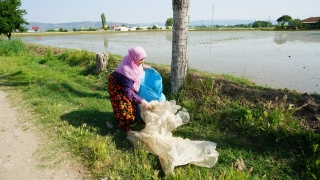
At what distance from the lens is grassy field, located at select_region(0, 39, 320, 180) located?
2688 mm

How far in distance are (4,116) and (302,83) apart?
6709mm

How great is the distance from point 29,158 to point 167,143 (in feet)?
6.02

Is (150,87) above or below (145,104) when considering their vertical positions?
above

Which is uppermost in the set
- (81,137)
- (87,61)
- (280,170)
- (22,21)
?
(22,21)

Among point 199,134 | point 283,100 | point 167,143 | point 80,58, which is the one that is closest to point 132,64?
point 167,143

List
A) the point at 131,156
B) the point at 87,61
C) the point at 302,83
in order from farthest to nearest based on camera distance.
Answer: the point at 87,61 → the point at 302,83 → the point at 131,156

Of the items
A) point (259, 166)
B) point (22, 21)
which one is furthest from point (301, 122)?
point (22, 21)

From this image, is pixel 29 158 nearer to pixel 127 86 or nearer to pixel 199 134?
pixel 127 86

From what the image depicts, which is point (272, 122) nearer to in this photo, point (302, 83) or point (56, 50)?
point (302, 83)

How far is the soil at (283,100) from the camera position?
10.8 ft

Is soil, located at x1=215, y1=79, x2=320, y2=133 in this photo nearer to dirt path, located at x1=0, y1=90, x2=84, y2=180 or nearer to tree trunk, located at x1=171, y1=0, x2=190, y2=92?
tree trunk, located at x1=171, y1=0, x2=190, y2=92

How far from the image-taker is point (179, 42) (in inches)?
166

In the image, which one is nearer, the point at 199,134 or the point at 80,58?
the point at 199,134

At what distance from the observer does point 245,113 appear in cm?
355
